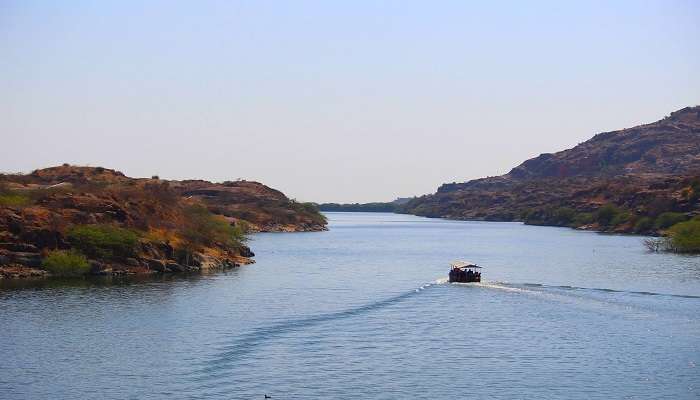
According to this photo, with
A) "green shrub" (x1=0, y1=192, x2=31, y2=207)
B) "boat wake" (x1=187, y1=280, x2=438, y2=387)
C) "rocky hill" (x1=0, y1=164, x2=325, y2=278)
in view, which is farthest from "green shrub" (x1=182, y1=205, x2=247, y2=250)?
"boat wake" (x1=187, y1=280, x2=438, y2=387)

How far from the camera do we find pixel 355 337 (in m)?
61.7

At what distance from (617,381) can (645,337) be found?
1415 cm

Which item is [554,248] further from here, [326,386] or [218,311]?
[326,386]

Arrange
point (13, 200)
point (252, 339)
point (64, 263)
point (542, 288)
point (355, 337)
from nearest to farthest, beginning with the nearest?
1. point (252, 339)
2. point (355, 337)
3. point (542, 288)
4. point (64, 263)
5. point (13, 200)

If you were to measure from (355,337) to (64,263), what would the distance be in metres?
47.2

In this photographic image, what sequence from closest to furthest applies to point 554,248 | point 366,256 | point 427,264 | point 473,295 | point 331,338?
point 331,338 → point 473,295 → point 427,264 → point 366,256 → point 554,248

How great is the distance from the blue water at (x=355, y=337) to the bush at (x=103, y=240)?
412 inches

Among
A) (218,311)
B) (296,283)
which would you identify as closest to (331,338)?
(218,311)

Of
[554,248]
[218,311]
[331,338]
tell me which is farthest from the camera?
[554,248]

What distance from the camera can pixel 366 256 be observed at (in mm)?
144125

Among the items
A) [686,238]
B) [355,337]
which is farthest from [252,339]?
[686,238]

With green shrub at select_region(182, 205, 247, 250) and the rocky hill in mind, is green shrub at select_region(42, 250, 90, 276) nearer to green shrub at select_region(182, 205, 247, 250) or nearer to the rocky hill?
the rocky hill

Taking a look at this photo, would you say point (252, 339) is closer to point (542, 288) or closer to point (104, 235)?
point (542, 288)

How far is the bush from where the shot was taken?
3949 inches
